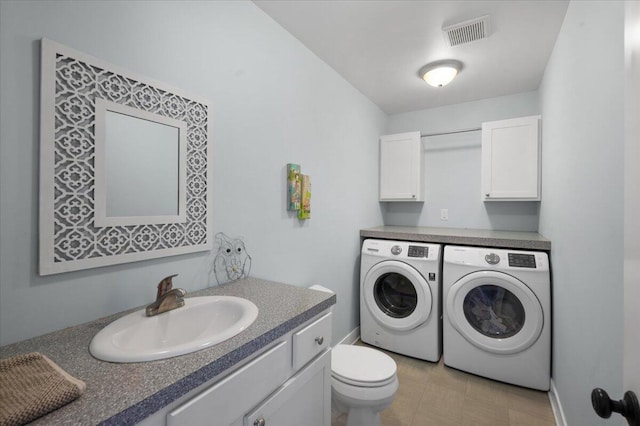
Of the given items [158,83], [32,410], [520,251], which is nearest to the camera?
[32,410]

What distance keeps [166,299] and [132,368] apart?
15.0 inches

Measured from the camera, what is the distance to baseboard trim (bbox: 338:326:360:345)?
2.63 metres

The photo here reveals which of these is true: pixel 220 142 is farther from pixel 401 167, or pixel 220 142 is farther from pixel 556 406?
pixel 556 406

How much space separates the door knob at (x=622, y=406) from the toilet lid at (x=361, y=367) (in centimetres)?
107

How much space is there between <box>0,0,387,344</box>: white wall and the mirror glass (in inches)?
7.8

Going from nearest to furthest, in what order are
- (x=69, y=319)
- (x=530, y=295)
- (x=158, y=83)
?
1. (x=69, y=319)
2. (x=158, y=83)
3. (x=530, y=295)

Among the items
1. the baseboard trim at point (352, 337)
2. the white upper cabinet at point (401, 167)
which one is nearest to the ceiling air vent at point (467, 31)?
the white upper cabinet at point (401, 167)

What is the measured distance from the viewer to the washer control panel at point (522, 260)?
210 cm

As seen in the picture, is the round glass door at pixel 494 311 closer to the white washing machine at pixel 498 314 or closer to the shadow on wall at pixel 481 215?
the white washing machine at pixel 498 314

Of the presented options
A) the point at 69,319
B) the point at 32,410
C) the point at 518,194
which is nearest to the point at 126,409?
the point at 32,410

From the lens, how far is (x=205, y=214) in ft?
4.48

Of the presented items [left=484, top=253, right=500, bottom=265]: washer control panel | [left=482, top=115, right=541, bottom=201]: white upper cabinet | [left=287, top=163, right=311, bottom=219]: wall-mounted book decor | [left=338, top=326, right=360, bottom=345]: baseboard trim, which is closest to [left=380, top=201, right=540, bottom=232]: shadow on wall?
[left=482, top=115, right=541, bottom=201]: white upper cabinet

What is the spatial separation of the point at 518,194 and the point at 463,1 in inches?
69.7

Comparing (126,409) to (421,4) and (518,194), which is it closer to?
(421,4)
